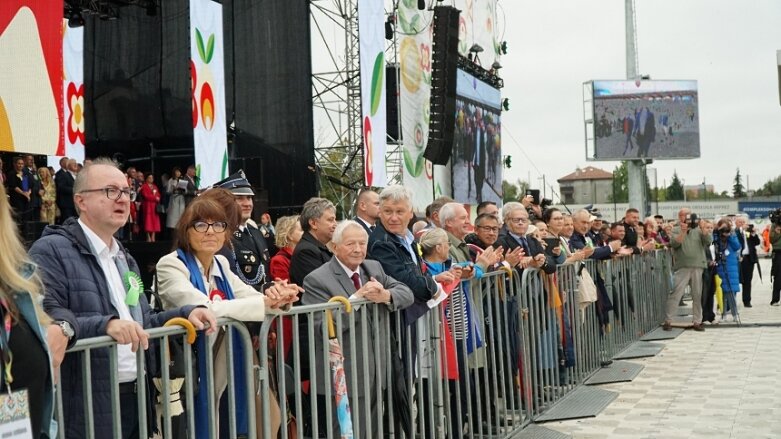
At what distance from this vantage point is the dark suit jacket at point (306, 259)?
6121 millimetres

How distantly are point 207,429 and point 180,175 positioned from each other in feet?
48.1

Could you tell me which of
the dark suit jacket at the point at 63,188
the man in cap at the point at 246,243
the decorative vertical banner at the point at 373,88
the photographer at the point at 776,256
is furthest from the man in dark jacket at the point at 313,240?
the photographer at the point at 776,256

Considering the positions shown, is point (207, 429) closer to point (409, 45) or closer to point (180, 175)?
point (180, 175)

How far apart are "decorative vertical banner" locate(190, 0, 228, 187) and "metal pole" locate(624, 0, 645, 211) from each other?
70.3 feet

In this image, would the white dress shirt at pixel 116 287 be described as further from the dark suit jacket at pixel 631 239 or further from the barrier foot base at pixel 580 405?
the dark suit jacket at pixel 631 239

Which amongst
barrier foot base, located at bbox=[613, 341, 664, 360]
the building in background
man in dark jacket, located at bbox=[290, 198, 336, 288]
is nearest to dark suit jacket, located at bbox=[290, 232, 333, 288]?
man in dark jacket, located at bbox=[290, 198, 336, 288]

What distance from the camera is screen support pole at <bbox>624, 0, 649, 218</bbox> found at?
107 ft

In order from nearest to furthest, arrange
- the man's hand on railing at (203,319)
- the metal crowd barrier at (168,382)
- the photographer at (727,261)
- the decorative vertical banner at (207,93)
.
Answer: the metal crowd barrier at (168,382) → the man's hand on railing at (203,319) → the decorative vertical banner at (207,93) → the photographer at (727,261)

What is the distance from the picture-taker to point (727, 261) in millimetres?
15727

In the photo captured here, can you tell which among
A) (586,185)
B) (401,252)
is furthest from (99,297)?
(586,185)

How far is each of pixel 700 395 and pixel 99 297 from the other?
662 cm

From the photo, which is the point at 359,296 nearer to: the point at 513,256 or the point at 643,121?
the point at 513,256

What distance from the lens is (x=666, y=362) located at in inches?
436

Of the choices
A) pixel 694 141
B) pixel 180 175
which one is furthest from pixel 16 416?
pixel 694 141
